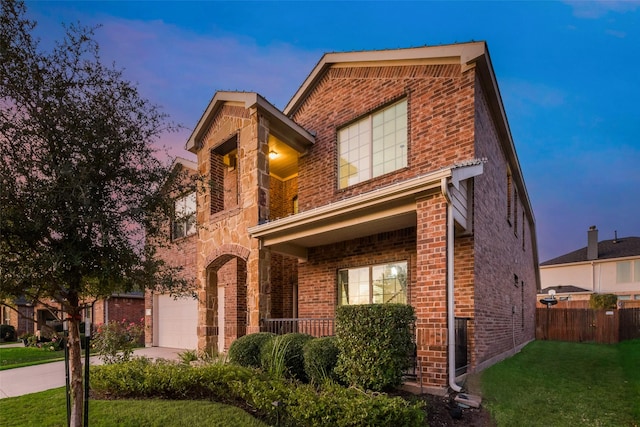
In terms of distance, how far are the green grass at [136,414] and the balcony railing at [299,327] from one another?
11.2 ft

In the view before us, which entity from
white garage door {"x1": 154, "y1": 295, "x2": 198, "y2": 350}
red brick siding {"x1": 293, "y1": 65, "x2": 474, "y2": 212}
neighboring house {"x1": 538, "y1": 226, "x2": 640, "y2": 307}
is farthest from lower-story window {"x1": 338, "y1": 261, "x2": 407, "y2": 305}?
neighboring house {"x1": 538, "y1": 226, "x2": 640, "y2": 307}

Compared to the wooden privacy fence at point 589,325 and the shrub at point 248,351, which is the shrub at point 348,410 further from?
the wooden privacy fence at point 589,325

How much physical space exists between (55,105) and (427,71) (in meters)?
7.33

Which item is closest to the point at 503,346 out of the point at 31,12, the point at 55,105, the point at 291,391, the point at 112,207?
the point at 291,391

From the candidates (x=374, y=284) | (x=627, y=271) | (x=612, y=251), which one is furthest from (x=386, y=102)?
(x=612, y=251)

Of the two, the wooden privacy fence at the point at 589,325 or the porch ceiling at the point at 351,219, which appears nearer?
the porch ceiling at the point at 351,219

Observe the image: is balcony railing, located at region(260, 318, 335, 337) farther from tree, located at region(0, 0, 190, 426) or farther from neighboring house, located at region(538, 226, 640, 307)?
neighboring house, located at region(538, 226, 640, 307)

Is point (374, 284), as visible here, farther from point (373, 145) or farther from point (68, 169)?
point (68, 169)

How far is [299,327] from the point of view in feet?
29.6

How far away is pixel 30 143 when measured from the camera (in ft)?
12.5

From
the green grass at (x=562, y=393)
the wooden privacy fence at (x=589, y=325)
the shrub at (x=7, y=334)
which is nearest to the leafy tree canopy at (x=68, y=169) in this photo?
the green grass at (x=562, y=393)

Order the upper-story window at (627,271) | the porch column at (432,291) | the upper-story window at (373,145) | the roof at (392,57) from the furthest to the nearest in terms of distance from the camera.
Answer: the upper-story window at (627,271), the upper-story window at (373,145), the roof at (392,57), the porch column at (432,291)

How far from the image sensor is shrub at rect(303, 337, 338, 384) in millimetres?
6114

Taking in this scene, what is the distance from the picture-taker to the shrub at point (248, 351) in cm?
Result: 739
